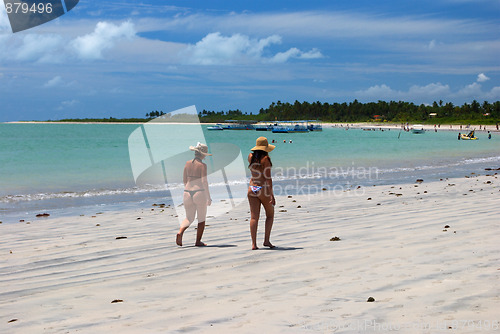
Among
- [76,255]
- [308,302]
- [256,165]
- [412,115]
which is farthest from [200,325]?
[412,115]

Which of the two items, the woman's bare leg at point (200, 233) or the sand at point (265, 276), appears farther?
the woman's bare leg at point (200, 233)

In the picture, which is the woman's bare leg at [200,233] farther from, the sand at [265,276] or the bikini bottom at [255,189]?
the bikini bottom at [255,189]

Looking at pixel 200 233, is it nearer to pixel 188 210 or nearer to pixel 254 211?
pixel 188 210

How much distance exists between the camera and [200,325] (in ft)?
14.4

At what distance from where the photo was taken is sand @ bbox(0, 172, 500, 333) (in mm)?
4434

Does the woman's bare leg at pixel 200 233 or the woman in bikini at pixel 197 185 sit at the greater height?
the woman in bikini at pixel 197 185

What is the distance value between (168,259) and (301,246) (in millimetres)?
2171

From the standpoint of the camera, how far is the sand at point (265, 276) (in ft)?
14.5

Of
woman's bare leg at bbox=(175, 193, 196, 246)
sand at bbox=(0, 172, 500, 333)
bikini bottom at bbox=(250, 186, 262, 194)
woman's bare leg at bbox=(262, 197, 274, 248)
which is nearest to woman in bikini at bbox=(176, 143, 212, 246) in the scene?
woman's bare leg at bbox=(175, 193, 196, 246)

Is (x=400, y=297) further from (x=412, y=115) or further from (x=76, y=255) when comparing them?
(x=412, y=115)

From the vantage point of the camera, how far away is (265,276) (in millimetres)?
6020

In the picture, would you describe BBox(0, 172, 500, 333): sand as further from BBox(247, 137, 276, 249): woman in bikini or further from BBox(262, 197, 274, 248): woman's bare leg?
BBox(247, 137, 276, 249): woman in bikini

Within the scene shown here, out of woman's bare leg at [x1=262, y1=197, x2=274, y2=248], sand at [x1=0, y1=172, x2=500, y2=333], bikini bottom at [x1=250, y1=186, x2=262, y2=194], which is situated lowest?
sand at [x1=0, y1=172, x2=500, y2=333]

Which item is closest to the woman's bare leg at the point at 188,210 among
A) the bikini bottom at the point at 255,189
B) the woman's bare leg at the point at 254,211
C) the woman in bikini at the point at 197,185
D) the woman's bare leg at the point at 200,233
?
the woman in bikini at the point at 197,185
